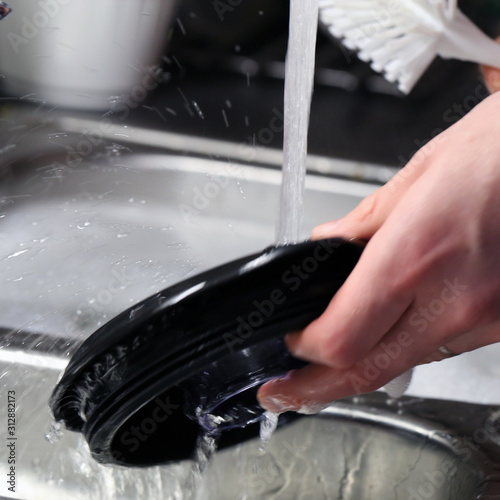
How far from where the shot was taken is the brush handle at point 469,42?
658 mm

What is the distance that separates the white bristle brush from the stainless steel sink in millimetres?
160

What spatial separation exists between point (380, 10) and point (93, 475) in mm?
506

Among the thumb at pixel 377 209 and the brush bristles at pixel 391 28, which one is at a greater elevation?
the brush bristles at pixel 391 28

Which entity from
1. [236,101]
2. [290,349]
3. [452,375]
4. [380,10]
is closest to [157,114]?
[236,101]

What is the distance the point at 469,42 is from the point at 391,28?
0.08 m

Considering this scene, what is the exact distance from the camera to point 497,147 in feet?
0.81

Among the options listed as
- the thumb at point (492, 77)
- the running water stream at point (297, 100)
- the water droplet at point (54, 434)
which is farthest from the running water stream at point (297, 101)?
the thumb at point (492, 77)

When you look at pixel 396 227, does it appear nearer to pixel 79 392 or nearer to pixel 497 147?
pixel 497 147

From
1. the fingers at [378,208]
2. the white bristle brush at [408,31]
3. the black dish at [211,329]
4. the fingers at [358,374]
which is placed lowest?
the fingers at [358,374]

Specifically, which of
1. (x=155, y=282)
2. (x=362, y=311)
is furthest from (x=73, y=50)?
(x=362, y=311)

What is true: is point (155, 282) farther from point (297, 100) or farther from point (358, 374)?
point (358, 374)

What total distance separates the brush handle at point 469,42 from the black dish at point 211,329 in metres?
0.48

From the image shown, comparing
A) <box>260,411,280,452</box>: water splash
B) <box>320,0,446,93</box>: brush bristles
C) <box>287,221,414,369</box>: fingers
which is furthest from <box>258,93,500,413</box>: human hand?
<box>320,0,446,93</box>: brush bristles

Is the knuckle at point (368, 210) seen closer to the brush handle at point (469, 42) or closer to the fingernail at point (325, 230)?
the fingernail at point (325, 230)
